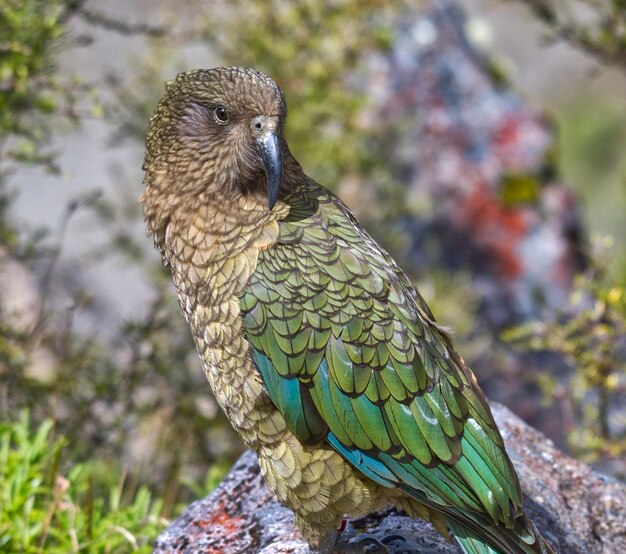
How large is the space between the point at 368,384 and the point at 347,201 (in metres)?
3.92

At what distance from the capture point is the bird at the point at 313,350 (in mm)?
2881

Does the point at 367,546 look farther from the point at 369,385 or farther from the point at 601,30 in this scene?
the point at 601,30

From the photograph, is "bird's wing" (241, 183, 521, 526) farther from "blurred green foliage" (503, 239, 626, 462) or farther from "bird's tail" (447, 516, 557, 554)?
"blurred green foliage" (503, 239, 626, 462)

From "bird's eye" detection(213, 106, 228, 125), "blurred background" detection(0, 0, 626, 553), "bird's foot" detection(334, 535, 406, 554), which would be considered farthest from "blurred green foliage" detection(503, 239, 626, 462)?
"bird's eye" detection(213, 106, 228, 125)

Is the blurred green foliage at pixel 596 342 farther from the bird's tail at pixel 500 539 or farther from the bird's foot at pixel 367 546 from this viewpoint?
the bird's tail at pixel 500 539

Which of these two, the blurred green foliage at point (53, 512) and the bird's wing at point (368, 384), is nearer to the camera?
the bird's wing at point (368, 384)

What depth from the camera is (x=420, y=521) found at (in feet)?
11.0

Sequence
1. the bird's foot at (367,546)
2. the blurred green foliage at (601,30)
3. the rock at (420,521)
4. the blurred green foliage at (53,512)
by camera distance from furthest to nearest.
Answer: the blurred green foliage at (601,30) < the blurred green foliage at (53,512) < the rock at (420,521) < the bird's foot at (367,546)

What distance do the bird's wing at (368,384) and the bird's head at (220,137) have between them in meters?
0.28

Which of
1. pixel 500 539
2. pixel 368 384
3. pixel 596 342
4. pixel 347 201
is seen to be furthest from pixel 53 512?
pixel 347 201

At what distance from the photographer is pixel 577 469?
369 cm

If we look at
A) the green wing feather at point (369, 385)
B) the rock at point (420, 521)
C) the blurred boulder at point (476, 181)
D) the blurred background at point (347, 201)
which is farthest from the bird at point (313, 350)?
the blurred boulder at point (476, 181)

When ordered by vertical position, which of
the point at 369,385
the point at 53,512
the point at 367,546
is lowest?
the point at 53,512

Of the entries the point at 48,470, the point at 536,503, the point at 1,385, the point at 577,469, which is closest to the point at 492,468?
the point at 536,503
